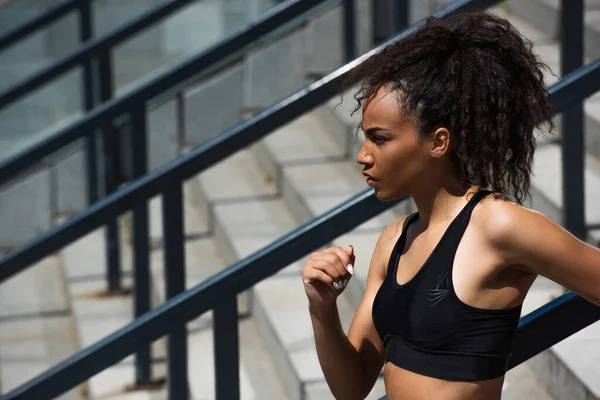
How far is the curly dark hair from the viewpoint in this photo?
170 centimetres

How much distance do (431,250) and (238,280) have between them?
810 millimetres

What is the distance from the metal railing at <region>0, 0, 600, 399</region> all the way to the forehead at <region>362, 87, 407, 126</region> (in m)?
0.43

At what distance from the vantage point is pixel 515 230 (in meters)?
1.65

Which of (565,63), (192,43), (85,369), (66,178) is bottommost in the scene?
(66,178)

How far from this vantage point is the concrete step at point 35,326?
473 cm

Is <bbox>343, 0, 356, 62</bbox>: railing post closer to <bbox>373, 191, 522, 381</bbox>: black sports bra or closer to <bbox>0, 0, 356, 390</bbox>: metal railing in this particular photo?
<bbox>0, 0, 356, 390</bbox>: metal railing

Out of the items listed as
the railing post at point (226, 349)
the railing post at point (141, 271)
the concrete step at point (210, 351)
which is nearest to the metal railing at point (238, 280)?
the railing post at point (226, 349)

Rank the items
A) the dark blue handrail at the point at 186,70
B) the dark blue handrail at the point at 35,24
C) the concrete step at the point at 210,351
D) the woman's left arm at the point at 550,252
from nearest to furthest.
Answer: the woman's left arm at the point at 550,252, the concrete step at the point at 210,351, the dark blue handrail at the point at 186,70, the dark blue handrail at the point at 35,24

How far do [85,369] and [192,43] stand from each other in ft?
13.6

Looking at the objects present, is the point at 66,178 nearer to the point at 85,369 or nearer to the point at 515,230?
the point at 85,369

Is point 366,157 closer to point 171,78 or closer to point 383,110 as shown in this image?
point 383,110

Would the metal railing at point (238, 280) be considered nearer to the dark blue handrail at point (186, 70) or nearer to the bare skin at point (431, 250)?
the bare skin at point (431, 250)

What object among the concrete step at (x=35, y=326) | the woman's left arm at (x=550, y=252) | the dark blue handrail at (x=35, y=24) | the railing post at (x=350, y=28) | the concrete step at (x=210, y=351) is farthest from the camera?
the dark blue handrail at (x=35, y=24)

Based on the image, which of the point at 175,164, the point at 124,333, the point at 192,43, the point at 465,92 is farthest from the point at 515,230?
the point at 192,43
